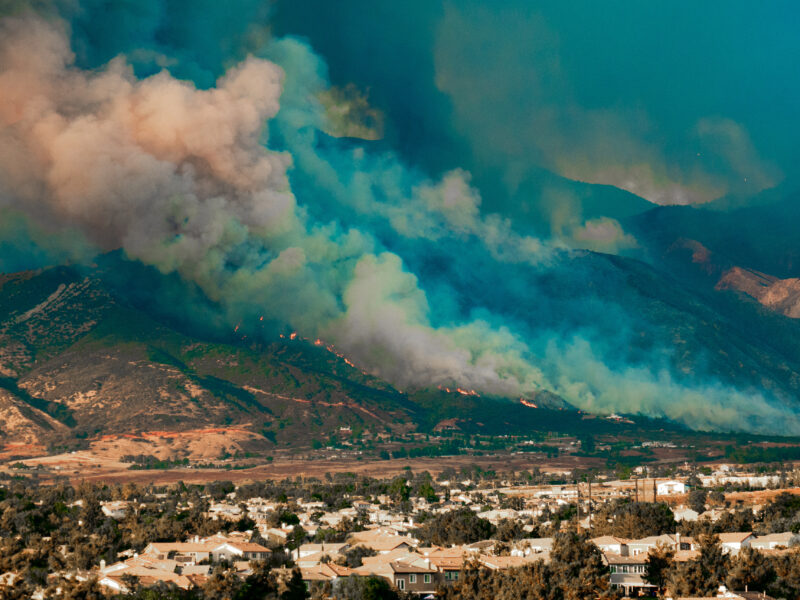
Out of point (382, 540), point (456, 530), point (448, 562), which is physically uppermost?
point (456, 530)

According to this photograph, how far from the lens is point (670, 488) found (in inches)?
6107

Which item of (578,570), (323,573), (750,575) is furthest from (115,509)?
(750,575)

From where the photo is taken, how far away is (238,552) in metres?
86.2

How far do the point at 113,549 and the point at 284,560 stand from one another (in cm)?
1461

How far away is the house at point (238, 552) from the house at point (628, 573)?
26106 mm

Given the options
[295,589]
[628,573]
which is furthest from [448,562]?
[295,589]

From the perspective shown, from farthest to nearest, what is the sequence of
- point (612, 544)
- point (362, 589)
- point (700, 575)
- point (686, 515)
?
point (686, 515)
point (612, 544)
point (700, 575)
point (362, 589)

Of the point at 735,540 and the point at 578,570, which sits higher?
the point at 735,540

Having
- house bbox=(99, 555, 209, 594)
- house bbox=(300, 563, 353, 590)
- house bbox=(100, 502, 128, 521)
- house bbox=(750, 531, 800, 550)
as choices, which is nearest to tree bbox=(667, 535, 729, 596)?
house bbox=(750, 531, 800, 550)

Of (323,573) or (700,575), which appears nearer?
(700,575)

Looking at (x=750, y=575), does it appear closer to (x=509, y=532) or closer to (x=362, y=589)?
(x=362, y=589)

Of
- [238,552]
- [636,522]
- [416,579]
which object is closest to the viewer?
[416,579]

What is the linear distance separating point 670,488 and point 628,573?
3122 inches

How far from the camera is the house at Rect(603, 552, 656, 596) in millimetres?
75562
